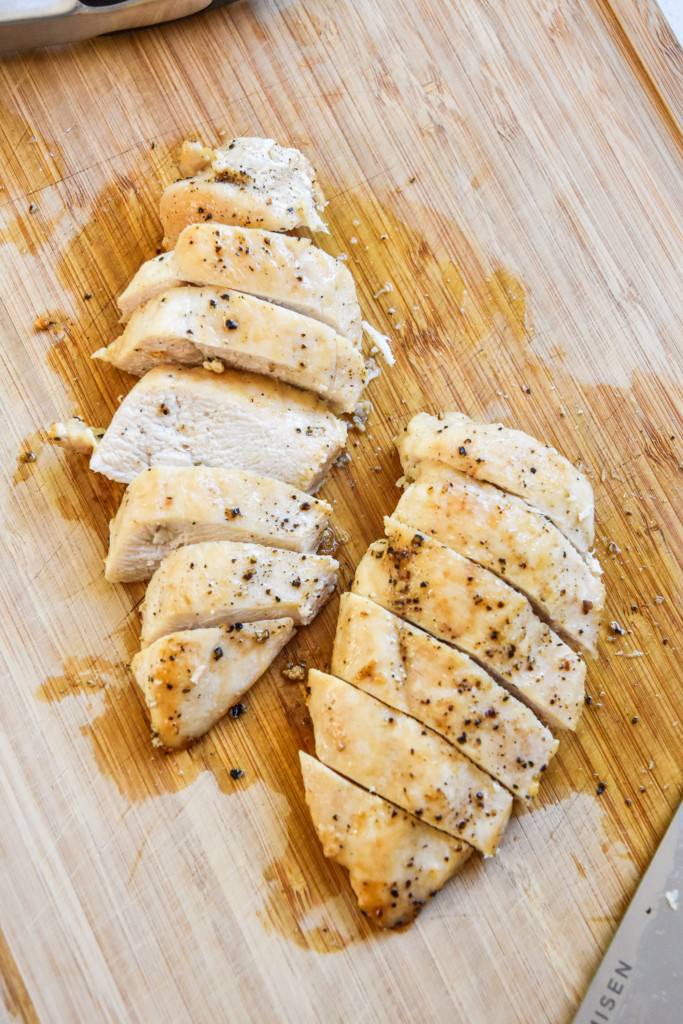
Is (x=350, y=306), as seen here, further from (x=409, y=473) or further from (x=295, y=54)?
(x=295, y=54)

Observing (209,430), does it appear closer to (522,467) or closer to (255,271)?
(255,271)

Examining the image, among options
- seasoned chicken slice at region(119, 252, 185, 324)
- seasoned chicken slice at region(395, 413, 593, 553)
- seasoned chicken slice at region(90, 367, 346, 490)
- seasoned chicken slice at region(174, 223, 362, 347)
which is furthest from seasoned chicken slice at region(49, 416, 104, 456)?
seasoned chicken slice at region(395, 413, 593, 553)

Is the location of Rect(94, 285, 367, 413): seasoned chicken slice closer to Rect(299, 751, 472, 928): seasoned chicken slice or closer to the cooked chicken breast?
the cooked chicken breast

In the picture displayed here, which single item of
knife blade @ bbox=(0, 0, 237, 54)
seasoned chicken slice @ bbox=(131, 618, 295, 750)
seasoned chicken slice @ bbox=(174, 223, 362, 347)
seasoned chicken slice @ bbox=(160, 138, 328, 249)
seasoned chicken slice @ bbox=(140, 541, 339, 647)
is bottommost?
seasoned chicken slice @ bbox=(131, 618, 295, 750)

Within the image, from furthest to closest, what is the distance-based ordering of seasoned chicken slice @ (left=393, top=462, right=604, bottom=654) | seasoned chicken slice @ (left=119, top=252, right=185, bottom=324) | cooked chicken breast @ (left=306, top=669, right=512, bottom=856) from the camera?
seasoned chicken slice @ (left=119, top=252, right=185, bottom=324)
seasoned chicken slice @ (left=393, top=462, right=604, bottom=654)
cooked chicken breast @ (left=306, top=669, right=512, bottom=856)

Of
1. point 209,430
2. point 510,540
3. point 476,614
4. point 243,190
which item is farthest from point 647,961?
point 243,190

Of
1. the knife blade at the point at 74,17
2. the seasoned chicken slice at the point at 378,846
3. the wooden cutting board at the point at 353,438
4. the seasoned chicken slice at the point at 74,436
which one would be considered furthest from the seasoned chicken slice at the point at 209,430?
the knife blade at the point at 74,17
